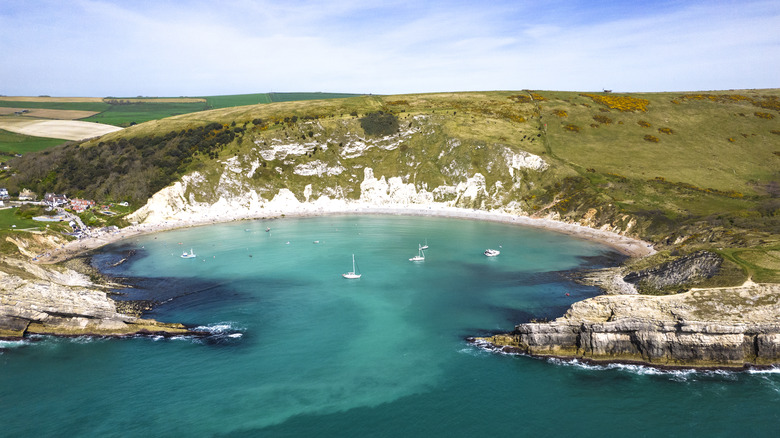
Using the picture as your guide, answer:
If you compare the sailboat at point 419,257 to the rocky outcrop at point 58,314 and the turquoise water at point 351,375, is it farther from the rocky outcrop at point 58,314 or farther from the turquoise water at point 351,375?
the rocky outcrop at point 58,314

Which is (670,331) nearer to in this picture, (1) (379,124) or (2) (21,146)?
(1) (379,124)

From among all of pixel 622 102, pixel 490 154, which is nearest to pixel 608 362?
pixel 490 154

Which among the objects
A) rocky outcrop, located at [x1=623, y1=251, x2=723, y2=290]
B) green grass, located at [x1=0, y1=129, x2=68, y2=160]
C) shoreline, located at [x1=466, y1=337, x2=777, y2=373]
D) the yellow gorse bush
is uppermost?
the yellow gorse bush

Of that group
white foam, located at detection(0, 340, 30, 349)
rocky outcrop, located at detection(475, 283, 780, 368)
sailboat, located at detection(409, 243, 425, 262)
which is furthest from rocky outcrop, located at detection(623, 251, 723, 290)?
white foam, located at detection(0, 340, 30, 349)

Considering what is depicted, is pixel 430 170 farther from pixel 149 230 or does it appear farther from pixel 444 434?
pixel 444 434

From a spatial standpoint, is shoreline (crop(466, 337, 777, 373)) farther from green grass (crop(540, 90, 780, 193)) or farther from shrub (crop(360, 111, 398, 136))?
shrub (crop(360, 111, 398, 136))

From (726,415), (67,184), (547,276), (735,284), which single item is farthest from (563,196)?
(67,184)
